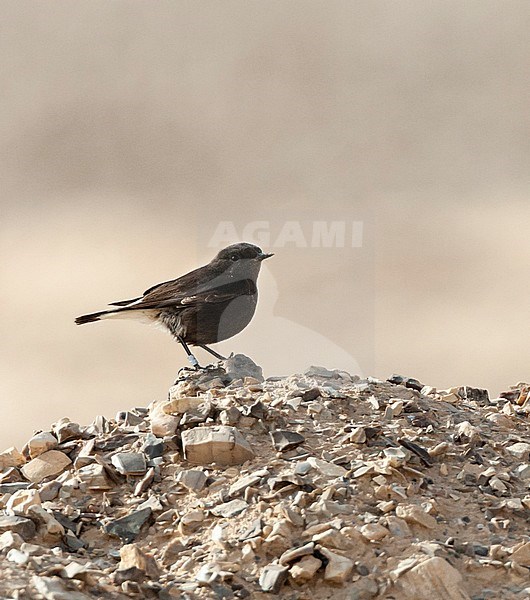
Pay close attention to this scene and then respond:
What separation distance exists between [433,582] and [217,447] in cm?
90

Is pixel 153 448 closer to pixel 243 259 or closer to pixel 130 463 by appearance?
pixel 130 463

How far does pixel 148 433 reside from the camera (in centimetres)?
308

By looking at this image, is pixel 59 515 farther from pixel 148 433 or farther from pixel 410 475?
pixel 410 475

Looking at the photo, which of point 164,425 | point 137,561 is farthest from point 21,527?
point 164,425

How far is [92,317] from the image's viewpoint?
357cm

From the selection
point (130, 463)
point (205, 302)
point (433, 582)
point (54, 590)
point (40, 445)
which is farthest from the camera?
point (205, 302)

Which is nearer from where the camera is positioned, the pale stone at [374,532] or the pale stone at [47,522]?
the pale stone at [374,532]

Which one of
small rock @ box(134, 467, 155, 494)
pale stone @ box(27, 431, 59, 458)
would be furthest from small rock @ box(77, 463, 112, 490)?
pale stone @ box(27, 431, 59, 458)

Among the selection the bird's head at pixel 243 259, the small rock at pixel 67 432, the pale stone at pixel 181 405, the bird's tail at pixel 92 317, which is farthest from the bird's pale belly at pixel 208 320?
the small rock at pixel 67 432

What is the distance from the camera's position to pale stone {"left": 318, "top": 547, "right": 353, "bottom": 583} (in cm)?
217

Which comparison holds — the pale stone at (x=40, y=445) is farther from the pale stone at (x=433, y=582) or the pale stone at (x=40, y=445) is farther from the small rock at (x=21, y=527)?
the pale stone at (x=433, y=582)

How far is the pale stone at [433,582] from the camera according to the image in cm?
213

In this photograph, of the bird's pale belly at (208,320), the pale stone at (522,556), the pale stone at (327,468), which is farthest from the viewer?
the bird's pale belly at (208,320)

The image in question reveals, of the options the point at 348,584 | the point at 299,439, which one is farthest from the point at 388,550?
the point at 299,439
